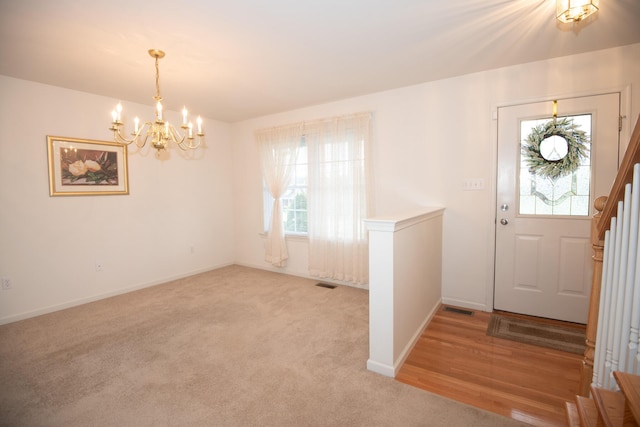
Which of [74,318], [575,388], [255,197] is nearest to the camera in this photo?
[575,388]

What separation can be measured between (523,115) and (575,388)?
232 cm

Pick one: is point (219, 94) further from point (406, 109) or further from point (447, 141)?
point (447, 141)

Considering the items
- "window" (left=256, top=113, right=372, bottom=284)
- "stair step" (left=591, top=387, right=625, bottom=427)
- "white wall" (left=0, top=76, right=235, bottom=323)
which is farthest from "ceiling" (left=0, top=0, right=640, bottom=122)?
"stair step" (left=591, top=387, right=625, bottom=427)

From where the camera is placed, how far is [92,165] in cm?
357

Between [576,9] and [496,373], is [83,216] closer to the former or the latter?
[496,373]

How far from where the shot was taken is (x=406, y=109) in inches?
136

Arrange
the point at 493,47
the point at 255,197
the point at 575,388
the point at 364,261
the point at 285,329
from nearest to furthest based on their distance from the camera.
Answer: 1. the point at 575,388
2. the point at 493,47
3. the point at 285,329
4. the point at 364,261
5. the point at 255,197

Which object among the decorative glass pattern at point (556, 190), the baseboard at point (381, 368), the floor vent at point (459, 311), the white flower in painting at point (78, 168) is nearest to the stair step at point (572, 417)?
the baseboard at point (381, 368)

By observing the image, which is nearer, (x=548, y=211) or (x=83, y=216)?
(x=548, y=211)

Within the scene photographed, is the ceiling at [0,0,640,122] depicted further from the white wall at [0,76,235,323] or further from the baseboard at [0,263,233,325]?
the baseboard at [0,263,233,325]

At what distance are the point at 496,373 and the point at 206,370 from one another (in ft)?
6.88

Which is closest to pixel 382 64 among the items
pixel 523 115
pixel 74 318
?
pixel 523 115

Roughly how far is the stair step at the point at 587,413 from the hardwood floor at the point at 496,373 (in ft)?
1.67

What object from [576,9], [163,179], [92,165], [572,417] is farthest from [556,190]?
[92,165]
